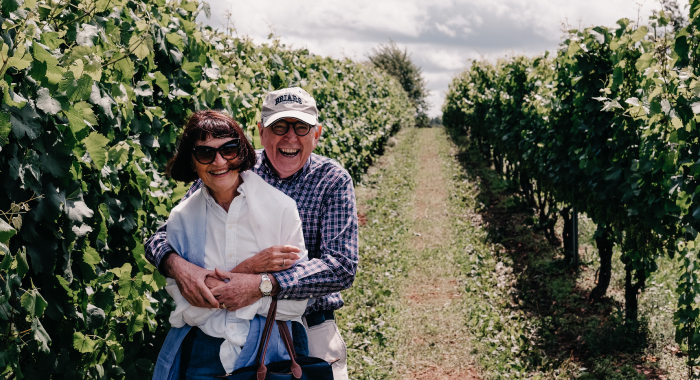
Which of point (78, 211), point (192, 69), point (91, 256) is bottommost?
point (91, 256)

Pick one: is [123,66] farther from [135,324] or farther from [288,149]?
[135,324]

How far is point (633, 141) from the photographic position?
5582 mm

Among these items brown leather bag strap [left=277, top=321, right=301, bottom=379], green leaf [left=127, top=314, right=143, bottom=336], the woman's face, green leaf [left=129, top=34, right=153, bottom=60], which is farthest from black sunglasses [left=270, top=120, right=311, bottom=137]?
green leaf [left=127, top=314, right=143, bottom=336]

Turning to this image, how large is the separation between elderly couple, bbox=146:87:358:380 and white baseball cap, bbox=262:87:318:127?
0.02 meters

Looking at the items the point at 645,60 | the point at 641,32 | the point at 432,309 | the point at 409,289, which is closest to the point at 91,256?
the point at 645,60

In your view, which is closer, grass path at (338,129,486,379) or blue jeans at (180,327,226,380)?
blue jeans at (180,327,226,380)

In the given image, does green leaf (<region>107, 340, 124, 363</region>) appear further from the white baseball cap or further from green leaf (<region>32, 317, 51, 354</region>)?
the white baseball cap

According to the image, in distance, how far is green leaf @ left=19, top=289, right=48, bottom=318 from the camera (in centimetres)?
212

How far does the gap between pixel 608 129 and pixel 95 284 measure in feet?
17.9

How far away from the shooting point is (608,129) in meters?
6.13

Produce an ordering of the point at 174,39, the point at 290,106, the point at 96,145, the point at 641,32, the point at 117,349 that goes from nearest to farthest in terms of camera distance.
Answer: the point at 290,106 → the point at 96,145 → the point at 117,349 → the point at 174,39 → the point at 641,32

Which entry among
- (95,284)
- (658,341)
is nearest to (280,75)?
(95,284)

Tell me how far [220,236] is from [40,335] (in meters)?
0.87

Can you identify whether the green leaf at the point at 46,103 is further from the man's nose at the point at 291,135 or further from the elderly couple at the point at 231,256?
the man's nose at the point at 291,135
